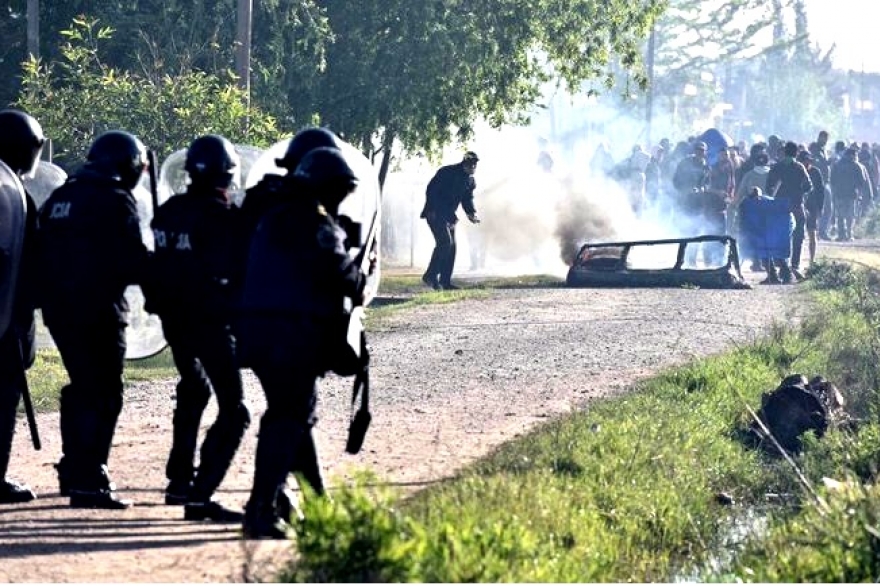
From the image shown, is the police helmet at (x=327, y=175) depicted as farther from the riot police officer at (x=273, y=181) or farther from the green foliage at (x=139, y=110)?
the green foliage at (x=139, y=110)

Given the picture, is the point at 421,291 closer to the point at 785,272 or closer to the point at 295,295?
the point at 785,272

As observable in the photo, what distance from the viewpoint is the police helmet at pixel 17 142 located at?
8.96m

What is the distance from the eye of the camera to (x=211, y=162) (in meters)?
8.41

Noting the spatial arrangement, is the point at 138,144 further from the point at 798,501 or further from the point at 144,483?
the point at 798,501

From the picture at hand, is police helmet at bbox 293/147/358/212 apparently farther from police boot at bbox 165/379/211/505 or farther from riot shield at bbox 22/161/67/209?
riot shield at bbox 22/161/67/209

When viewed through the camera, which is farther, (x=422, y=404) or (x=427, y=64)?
(x=427, y=64)

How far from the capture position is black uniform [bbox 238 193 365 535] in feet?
24.6

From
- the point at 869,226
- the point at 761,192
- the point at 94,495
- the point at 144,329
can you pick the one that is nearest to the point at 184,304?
the point at 94,495

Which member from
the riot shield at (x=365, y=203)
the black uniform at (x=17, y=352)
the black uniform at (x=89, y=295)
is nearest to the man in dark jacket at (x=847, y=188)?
the riot shield at (x=365, y=203)

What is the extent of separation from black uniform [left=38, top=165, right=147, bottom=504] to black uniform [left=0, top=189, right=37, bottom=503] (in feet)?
0.28

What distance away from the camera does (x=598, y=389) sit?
13.7 meters

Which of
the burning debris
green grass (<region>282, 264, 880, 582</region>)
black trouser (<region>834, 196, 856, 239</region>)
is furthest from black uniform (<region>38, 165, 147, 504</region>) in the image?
black trouser (<region>834, 196, 856, 239</region>)

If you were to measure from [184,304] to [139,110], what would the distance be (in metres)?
10.1

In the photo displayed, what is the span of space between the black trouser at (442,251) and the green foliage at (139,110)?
Result: 16.2 ft
